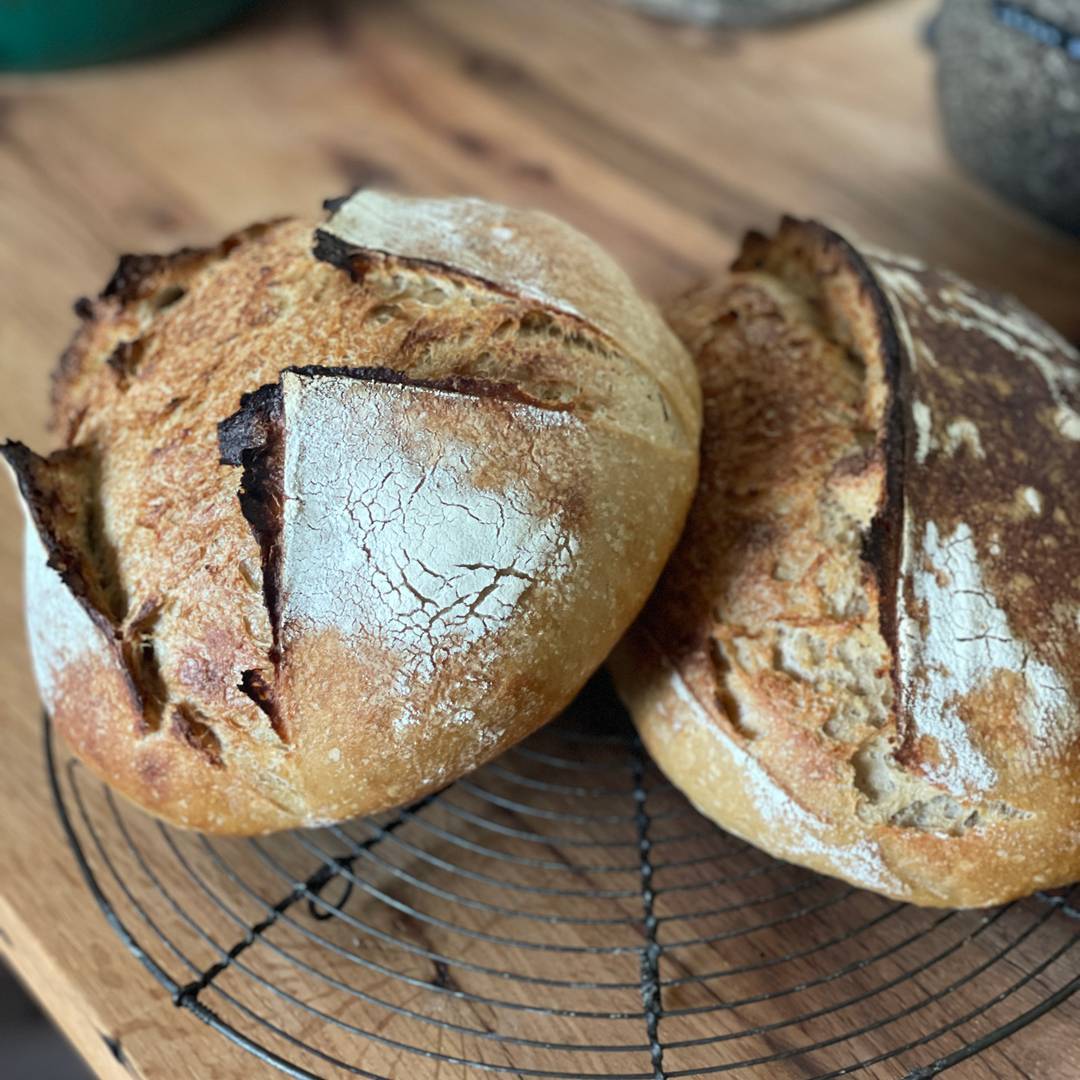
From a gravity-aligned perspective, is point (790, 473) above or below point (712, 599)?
above

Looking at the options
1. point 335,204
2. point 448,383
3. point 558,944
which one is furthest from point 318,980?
point 335,204

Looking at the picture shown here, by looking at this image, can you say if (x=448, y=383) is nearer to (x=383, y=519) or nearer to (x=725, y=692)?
(x=383, y=519)

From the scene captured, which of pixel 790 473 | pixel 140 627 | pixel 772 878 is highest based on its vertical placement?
pixel 790 473

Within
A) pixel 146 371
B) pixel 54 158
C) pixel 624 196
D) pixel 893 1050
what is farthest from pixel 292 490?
pixel 54 158

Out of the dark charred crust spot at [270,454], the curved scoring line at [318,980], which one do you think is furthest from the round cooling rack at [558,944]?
Result: the dark charred crust spot at [270,454]

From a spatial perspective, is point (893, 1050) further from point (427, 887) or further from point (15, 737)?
point (15, 737)
